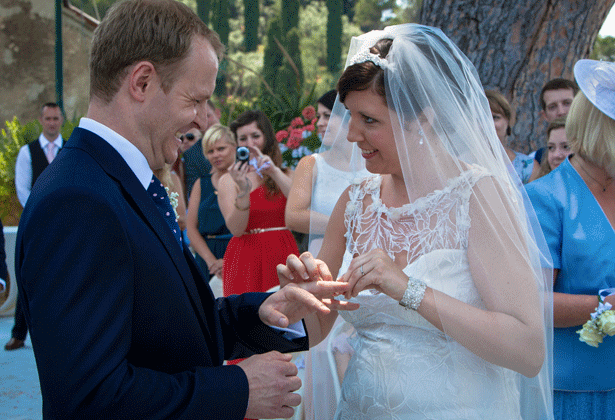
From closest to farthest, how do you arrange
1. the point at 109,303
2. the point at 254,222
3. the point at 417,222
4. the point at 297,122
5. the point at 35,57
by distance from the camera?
1. the point at 109,303
2. the point at 417,222
3. the point at 254,222
4. the point at 297,122
5. the point at 35,57

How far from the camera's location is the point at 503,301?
1.66m

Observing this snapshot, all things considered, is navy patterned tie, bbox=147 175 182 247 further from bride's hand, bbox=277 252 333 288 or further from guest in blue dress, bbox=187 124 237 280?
guest in blue dress, bbox=187 124 237 280

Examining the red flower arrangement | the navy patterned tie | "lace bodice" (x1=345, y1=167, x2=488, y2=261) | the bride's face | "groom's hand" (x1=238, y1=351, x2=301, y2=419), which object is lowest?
the red flower arrangement

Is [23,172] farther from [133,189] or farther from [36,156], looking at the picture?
A: [133,189]

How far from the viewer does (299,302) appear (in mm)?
1690

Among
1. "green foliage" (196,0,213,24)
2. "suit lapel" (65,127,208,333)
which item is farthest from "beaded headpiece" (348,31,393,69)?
"green foliage" (196,0,213,24)

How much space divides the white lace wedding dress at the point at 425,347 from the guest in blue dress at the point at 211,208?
10.5 ft

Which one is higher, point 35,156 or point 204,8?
point 204,8

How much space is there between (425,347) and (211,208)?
11.7ft

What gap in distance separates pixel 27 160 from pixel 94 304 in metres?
6.55

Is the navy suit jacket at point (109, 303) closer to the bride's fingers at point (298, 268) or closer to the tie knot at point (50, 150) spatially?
the bride's fingers at point (298, 268)

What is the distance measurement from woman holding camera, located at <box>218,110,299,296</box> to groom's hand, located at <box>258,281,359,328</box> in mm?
2400

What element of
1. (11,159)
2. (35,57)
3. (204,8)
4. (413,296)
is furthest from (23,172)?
(204,8)

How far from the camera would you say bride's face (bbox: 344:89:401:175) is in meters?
1.93
